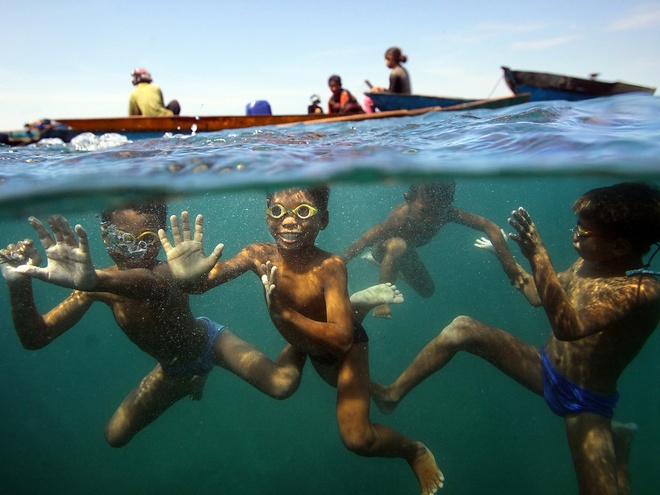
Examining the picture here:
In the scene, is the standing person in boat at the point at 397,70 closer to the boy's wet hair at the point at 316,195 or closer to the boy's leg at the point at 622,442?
the boy's wet hair at the point at 316,195

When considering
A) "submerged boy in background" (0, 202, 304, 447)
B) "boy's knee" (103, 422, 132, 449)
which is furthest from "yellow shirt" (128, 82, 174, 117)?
"boy's knee" (103, 422, 132, 449)

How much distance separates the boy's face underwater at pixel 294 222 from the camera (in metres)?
5.14

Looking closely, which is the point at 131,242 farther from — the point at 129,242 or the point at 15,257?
the point at 15,257

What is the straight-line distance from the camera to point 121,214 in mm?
5684

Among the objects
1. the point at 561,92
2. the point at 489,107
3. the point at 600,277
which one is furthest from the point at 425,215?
the point at 600,277

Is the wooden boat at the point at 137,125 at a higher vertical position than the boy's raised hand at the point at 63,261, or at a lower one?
higher

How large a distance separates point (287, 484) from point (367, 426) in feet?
32.3

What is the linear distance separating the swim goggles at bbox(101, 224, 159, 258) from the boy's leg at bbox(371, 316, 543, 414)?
4.47 metres

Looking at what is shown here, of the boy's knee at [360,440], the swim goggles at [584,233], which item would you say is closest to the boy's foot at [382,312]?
the boy's knee at [360,440]

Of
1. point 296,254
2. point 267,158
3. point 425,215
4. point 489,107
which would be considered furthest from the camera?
point 425,215

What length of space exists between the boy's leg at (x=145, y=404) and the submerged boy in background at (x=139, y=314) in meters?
0.02

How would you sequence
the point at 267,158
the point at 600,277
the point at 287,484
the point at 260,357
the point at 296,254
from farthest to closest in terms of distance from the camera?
the point at 287,484, the point at 267,158, the point at 260,357, the point at 296,254, the point at 600,277

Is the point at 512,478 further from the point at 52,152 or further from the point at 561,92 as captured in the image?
the point at 52,152

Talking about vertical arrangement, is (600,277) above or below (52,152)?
below
